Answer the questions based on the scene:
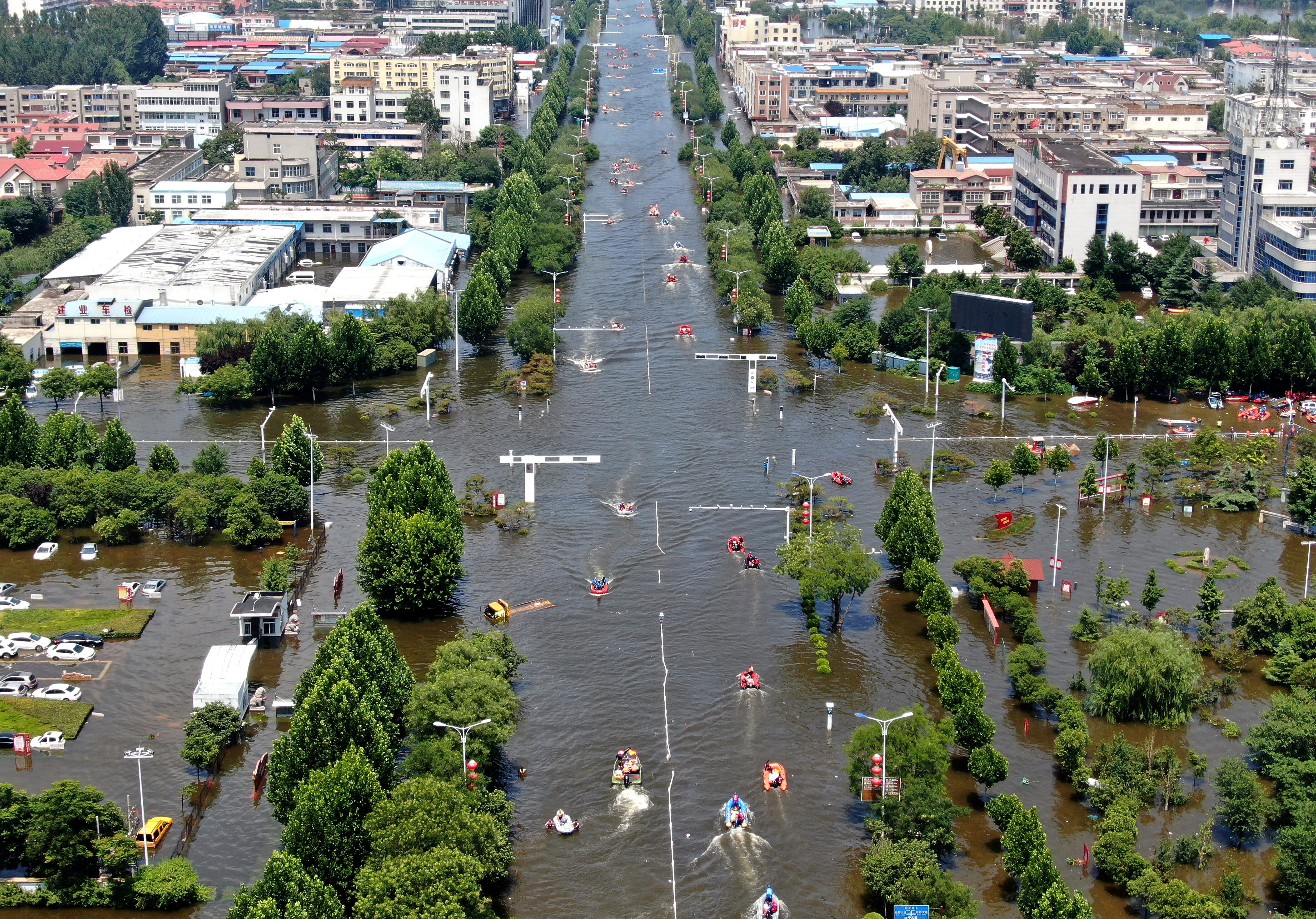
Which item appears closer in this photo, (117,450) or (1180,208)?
(117,450)

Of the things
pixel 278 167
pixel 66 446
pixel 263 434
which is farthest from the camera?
pixel 278 167

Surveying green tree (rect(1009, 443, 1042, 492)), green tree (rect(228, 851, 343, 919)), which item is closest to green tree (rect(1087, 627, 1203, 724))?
green tree (rect(1009, 443, 1042, 492))

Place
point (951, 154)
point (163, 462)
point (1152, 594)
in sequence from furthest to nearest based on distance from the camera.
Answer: point (951, 154) < point (163, 462) < point (1152, 594)

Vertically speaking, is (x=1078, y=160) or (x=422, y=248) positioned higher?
(x=1078, y=160)

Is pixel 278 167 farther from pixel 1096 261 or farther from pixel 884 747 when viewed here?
pixel 884 747

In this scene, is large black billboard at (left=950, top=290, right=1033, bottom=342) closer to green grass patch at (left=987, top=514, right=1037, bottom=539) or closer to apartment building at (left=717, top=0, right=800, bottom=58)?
green grass patch at (left=987, top=514, right=1037, bottom=539)

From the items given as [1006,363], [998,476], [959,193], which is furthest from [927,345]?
[959,193]

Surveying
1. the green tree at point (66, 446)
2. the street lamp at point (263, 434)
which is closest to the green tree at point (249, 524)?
the street lamp at point (263, 434)
